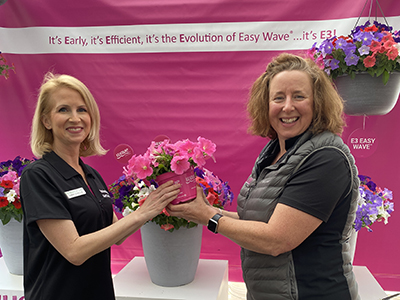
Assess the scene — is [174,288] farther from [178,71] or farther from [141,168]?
[178,71]

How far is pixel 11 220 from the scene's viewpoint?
2432 millimetres

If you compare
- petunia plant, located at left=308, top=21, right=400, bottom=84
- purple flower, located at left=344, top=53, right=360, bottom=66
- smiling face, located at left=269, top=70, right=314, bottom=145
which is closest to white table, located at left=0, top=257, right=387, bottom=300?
smiling face, located at left=269, top=70, right=314, bottom=145

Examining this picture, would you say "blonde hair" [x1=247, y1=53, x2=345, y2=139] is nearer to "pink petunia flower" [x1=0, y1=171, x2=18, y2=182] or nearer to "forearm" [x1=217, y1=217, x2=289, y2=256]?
"forearm" [x1=217, y1=217, x2=289, y2=256]

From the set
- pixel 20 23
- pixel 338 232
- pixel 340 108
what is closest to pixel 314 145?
pixel 340 108

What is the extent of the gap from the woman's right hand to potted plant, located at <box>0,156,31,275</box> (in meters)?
1.27

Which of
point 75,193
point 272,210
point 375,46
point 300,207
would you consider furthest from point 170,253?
point 375,46

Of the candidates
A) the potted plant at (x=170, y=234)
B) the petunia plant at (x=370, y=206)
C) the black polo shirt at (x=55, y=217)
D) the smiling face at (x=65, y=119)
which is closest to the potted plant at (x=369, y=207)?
the petunia plant at (x=370, y=206)

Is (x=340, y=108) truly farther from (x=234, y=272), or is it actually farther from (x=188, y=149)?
(x=234, y=272)

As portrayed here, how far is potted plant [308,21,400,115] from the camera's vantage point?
81.6 inches

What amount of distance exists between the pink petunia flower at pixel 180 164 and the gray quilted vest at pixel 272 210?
34cm

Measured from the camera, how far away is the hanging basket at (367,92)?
218cm

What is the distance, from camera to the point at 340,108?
59.3 inches

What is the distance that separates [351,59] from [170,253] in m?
1.64

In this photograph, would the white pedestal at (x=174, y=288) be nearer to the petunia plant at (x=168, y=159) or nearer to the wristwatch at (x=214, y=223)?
the wristwatch at (x=214, y=223)
